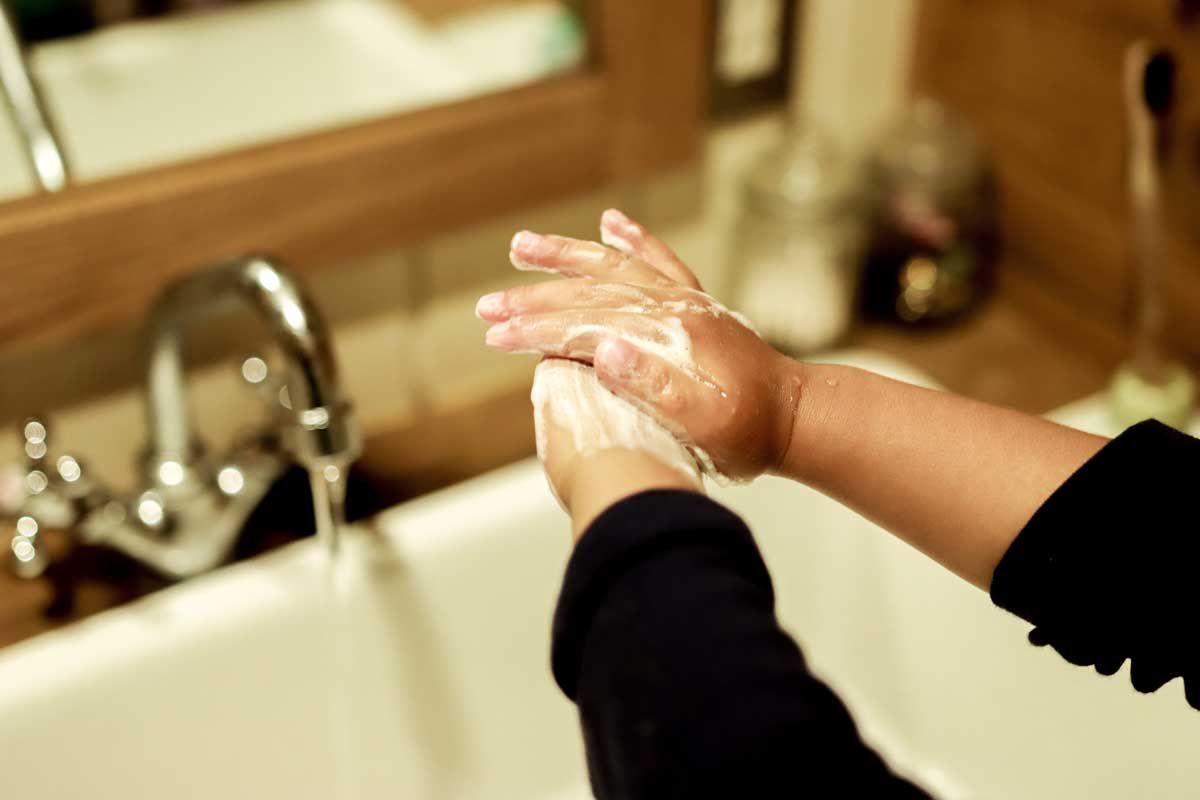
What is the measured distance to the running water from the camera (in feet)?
2.47

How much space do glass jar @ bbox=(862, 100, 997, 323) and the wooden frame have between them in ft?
0.65

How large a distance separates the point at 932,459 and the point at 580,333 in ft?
0.60

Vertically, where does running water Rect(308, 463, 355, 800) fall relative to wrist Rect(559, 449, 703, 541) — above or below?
below

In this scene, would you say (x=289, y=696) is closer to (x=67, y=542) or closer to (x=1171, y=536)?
(x=67, y=542)

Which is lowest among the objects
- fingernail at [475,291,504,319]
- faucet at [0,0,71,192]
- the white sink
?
the white sink

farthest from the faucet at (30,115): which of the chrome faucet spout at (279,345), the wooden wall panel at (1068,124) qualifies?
the wooden wall panel at (1068,124)

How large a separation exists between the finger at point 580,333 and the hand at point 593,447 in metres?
0.01

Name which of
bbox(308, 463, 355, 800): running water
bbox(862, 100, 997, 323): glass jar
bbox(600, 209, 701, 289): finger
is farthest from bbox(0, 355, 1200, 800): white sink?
bbox(600, 209, 701, 289): finger

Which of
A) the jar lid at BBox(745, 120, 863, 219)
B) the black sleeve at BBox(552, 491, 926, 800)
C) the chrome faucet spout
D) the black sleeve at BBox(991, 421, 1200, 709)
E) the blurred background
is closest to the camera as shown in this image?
the black sleeve at BBox(552, 491, 926, 800)

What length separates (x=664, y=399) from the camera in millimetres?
513

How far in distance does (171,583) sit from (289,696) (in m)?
0.11

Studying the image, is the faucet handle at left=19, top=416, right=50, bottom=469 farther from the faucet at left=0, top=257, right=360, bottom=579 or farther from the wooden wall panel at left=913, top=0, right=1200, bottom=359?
the wooden wall panel at left=913, top=0, right=1200, bottom=359

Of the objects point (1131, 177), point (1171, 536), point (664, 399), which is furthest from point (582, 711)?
point (1131, 177)

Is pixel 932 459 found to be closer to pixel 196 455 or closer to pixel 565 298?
pixel 565 298
